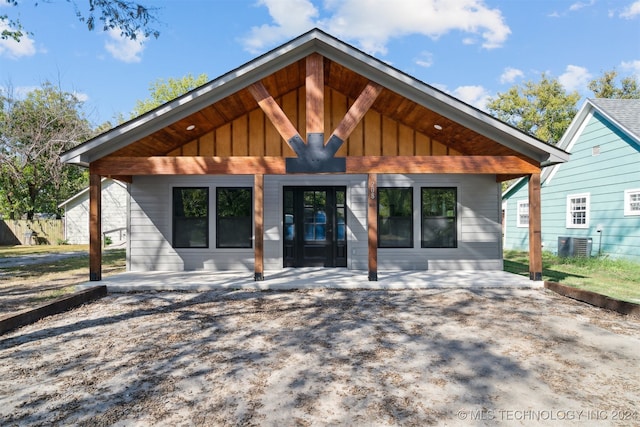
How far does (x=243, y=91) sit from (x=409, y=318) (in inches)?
209

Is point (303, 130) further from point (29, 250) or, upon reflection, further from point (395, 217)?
point (29, 250)

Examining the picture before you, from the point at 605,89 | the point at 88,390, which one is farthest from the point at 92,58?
the point at 605,89

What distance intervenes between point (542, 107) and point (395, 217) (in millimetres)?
29011

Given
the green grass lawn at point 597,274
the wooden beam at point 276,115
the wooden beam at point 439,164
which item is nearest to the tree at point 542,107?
the green grass lawn at point 597,274

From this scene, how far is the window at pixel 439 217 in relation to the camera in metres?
9.12

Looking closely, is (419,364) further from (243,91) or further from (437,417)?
(243,91)

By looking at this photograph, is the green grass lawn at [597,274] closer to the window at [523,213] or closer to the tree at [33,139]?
the window at [523,213]

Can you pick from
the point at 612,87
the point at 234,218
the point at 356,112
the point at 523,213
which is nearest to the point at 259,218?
the point at 234,218

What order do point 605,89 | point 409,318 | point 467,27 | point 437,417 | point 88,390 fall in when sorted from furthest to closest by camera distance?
point 605,89
point 467,27
point 409,318
point 88,390
point 437,417

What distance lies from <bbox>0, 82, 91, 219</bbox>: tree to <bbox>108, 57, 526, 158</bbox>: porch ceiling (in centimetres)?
1199

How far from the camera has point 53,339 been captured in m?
4.20

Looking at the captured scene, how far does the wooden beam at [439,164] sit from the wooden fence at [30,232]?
22731 millimetres

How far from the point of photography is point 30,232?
68.8ft

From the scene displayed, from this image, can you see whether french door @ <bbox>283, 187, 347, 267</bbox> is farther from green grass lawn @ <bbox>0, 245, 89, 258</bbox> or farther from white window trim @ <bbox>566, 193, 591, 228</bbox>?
green grass lawn @ <bbox>0, 245, 89, 258</bbox>
